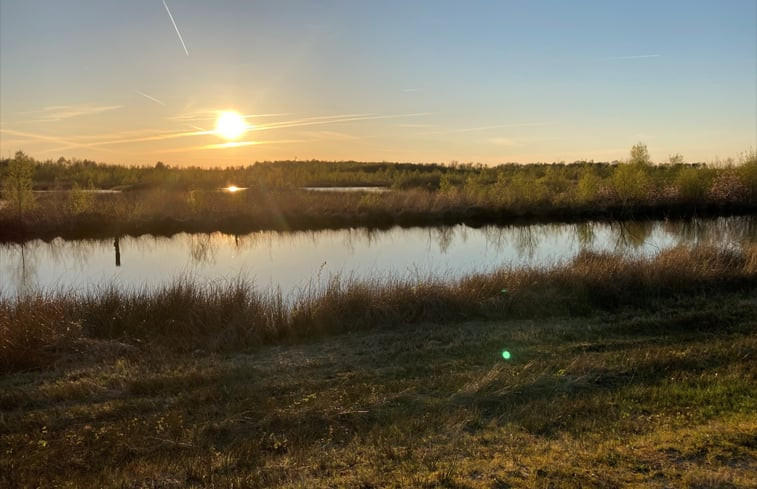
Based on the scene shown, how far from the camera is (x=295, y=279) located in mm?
15938

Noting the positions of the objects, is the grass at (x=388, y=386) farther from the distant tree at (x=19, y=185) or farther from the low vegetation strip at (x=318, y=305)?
the distant tree at (x=19, y=185)

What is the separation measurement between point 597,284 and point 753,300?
2.78 m

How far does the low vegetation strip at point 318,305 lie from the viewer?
352 inches

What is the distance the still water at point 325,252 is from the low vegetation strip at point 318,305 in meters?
2.92

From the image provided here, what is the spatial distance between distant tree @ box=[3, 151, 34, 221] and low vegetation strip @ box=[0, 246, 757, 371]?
16.8 m

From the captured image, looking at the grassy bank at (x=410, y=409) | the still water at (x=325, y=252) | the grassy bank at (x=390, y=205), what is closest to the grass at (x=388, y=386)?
the grassy bank at (x=410, y=409)

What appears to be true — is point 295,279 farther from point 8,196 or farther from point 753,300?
point 8,196

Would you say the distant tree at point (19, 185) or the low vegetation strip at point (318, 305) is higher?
the distant tree at point (19, 185)

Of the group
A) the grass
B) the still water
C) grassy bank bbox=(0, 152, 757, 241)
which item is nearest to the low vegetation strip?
the grass

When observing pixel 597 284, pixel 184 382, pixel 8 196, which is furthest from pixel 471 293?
pixel 8 196

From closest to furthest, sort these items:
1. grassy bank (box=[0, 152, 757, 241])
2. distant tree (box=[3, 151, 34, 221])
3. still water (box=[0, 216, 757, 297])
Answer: still water (box=[0, 216, 757, 297]), distant tree (box=[3, 151, 34, 221]), grassy bank (box=[0, 152, 757, 241])

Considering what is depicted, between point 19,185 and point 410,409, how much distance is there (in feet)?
83.2

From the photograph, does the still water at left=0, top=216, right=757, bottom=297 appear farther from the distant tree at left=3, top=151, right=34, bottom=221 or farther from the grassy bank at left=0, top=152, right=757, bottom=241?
the distant tree at left=3, top=151, right=34, bottom=221

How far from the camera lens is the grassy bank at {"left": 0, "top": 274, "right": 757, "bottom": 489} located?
4.20m
